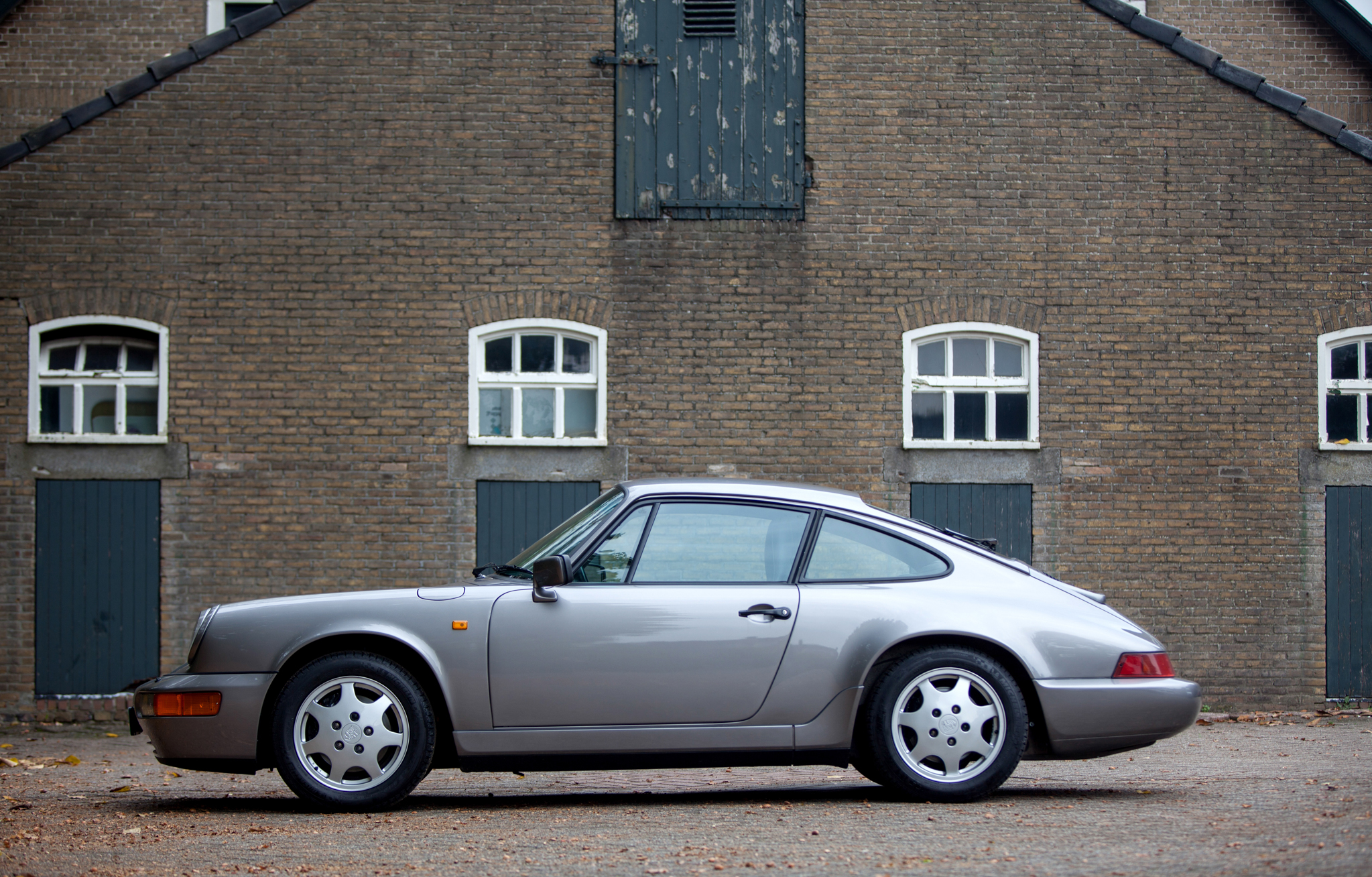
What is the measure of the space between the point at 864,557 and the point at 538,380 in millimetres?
5758

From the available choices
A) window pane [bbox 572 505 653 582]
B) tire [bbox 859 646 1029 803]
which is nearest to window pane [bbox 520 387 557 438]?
window pane [bbox 572 505 653 582]

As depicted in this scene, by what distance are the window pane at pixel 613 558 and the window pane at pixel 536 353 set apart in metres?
5.56

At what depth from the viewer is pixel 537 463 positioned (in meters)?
11.2

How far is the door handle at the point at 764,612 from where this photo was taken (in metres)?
5.72

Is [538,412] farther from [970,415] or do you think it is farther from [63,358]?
[63,358]

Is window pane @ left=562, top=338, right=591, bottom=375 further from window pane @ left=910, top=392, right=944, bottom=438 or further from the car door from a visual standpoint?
the car door

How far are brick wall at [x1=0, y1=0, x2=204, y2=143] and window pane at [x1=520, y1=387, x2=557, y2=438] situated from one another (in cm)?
677

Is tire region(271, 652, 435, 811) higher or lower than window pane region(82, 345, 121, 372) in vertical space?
lower

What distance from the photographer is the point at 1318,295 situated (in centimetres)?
1143

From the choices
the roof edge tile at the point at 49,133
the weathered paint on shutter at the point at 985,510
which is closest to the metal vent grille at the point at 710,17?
the weathered paint on shutter at the point at 985,510

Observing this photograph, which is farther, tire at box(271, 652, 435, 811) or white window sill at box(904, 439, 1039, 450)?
white window sill at box(904, 439, 1039, 450)

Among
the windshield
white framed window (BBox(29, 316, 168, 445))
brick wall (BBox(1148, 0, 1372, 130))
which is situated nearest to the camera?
the windshield

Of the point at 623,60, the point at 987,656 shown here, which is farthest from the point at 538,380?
the point at 987,656

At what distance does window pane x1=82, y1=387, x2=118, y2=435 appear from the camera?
11266mm
